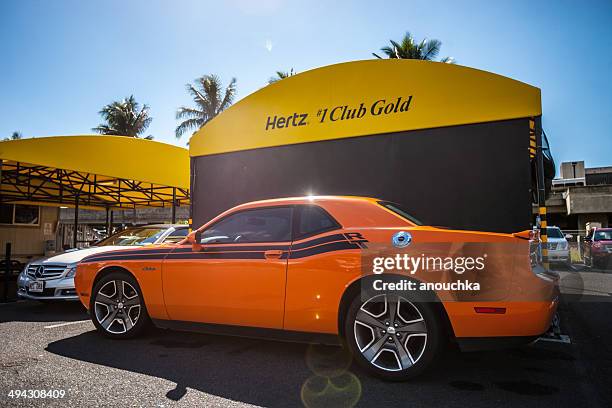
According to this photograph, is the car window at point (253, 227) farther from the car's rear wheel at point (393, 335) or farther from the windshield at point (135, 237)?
the windshield at point (135, 237)

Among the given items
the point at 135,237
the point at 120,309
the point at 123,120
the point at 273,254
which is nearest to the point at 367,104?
the point at 273,254

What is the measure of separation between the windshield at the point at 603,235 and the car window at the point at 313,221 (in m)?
15.0

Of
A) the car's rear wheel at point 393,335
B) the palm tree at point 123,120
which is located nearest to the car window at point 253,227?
the car's rear wheel at point 393,335

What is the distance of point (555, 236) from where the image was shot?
639 inches

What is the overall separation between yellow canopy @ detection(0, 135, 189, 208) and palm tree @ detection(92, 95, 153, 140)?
2561 cm

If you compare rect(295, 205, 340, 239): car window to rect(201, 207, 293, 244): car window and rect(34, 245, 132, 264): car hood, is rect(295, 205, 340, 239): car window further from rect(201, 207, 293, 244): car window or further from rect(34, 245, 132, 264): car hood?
rect(34, 245, 132, 264): car hood

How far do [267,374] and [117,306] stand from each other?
7.13 feet

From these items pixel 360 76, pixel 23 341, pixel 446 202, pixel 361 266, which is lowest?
pixel 23 341

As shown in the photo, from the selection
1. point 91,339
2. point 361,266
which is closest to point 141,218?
point 91,339

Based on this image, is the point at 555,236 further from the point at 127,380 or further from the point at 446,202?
the point at 127,380

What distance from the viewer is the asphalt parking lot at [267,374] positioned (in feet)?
9.48

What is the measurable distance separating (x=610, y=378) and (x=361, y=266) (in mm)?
2143

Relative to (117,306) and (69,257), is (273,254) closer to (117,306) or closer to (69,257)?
(117,306)

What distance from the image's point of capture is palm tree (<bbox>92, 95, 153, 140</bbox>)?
125ft
